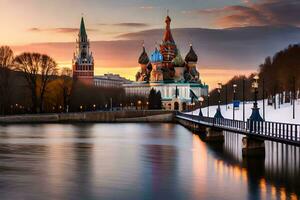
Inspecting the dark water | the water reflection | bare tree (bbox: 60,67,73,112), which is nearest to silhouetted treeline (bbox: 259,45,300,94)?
bare tree (bbox: 60,67,73,112)

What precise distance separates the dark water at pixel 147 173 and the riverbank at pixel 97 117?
60.3 meters

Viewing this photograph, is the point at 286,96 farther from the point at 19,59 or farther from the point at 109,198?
the point at 109,198

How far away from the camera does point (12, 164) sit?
43281 mm

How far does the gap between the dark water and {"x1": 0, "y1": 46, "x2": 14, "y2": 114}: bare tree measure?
5790cm

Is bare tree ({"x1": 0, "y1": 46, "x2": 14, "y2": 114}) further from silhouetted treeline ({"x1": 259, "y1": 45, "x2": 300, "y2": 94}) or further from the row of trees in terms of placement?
silhouetted treeline ({"x1": 259, "y1": 45, "x2": 300, "y2": 94})

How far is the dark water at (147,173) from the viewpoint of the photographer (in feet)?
102

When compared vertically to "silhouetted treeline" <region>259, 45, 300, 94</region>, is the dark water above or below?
below

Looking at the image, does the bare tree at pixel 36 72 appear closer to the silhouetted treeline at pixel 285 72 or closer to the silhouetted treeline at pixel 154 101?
the silhouetted treeline at pixel 285 72

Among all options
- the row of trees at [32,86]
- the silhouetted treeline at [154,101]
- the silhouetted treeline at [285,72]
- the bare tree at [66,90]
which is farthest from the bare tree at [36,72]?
the silhouetted treeline at [154,101]

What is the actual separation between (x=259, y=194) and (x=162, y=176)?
26.4 ft

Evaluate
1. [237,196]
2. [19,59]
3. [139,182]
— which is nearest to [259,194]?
[237,196]

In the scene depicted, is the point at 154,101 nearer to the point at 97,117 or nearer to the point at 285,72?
the point at 97,117

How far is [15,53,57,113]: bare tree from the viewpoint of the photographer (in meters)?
121

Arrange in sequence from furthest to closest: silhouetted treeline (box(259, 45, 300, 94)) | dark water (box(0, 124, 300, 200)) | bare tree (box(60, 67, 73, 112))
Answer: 1. bare tree (box(60, 67, 73, 112))
2. silhouetted treeline (box(259, 45, 300, 94))
3. dark water (box(0, 124, 300, 200))
